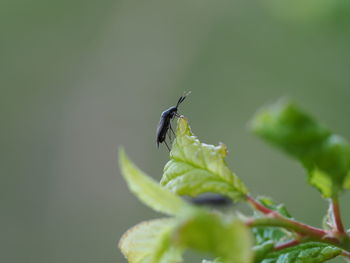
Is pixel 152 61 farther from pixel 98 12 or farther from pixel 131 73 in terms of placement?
pixel 98 12

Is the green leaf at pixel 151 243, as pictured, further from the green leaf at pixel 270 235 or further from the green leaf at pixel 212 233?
the green leaf at pixel 270 235

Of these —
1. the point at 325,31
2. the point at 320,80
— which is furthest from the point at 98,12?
the point at 325,31

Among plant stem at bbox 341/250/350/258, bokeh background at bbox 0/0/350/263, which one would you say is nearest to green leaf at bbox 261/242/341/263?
plant stem at bbox 341/250/350/258

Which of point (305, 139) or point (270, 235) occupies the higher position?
point (305, 139)

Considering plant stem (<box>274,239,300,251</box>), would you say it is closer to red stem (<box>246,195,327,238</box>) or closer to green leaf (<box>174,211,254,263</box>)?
red stem (<box>246,195,327,238</box>)

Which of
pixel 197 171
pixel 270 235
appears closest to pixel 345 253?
pixel 270 235

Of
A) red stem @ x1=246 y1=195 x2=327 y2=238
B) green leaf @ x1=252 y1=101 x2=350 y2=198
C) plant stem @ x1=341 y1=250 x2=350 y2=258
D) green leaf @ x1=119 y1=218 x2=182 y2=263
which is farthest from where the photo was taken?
plant stem @ x1=341 y1=250 x2=350 y2=258

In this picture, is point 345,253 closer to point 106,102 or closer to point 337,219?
point 337,219
